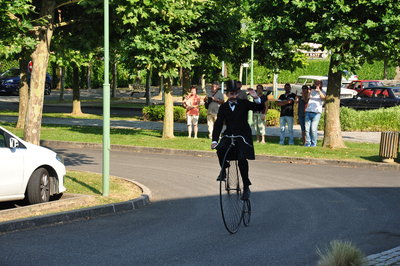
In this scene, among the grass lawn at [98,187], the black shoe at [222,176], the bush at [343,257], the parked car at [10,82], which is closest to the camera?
the bush at [343,257]

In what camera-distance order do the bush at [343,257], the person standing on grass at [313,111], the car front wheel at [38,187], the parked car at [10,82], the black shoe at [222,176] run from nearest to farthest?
the bush at [343,257] < the black shoe at [222,176] < the car front wheel at [38,187] < the person standing on grass at [313,111] < the parked car at [10,82]

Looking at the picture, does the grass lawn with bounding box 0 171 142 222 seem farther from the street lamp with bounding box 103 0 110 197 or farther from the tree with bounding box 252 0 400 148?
the tree with bounding box 252 0 400 148

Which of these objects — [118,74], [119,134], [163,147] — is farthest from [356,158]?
[118,74]

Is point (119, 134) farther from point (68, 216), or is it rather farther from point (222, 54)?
point (68, 216)

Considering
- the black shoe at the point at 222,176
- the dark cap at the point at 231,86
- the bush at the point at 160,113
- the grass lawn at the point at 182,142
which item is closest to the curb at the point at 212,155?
the grass lawn at the point at 182,142

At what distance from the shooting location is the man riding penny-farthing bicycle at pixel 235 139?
10.5m

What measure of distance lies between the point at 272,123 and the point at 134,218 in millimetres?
22010

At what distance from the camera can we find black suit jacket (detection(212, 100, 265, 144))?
10688mm

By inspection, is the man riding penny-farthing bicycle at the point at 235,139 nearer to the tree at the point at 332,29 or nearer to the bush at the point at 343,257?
the bush at the point at 343,257

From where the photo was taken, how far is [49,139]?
24.5 meters

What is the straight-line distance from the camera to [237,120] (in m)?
10.8

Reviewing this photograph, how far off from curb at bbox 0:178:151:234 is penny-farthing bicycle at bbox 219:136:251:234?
216 centimetres

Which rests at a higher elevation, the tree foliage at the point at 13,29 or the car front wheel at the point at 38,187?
the tree foliage at the point at 13,29

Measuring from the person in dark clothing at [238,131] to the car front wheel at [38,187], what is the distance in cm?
309
